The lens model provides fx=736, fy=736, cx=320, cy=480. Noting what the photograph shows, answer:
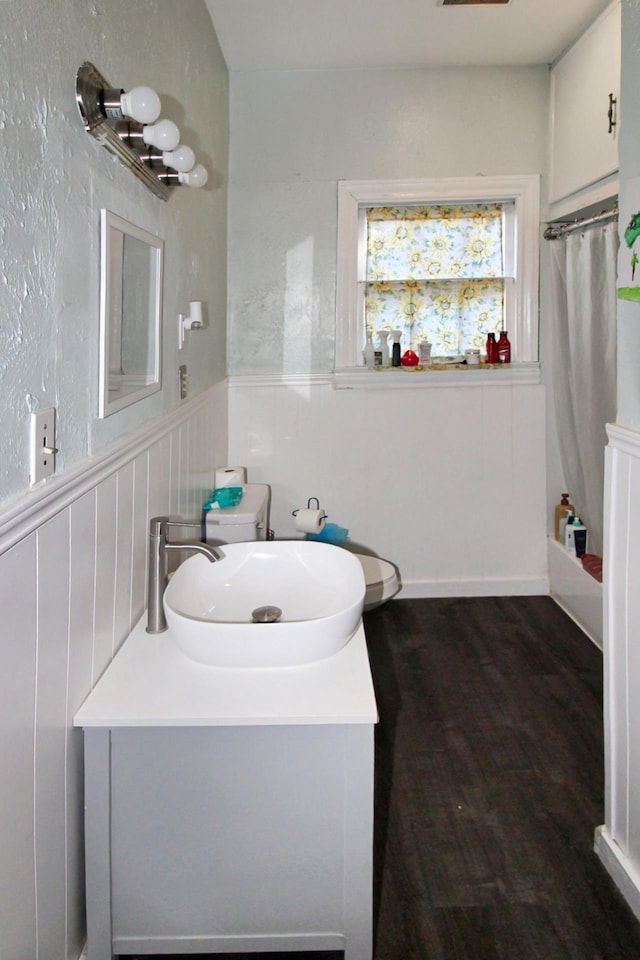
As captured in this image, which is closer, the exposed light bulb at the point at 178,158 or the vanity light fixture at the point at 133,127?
the vanity light fixture at the point at 133,127

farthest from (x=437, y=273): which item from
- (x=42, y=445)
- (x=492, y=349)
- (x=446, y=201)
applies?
(x=42, y=445)

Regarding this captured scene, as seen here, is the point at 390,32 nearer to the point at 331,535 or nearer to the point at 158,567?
the point at 331,535

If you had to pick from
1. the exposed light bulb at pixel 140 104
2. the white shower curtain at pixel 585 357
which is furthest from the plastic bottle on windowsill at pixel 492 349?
the exposed light bulb at pixel 140 104

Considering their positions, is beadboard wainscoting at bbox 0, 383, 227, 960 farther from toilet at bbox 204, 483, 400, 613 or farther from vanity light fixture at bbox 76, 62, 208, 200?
toilet at bbox 204, 483, 400, 613

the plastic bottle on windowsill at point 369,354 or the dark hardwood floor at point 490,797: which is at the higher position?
the plastic bottle on windowsill at point 369,354

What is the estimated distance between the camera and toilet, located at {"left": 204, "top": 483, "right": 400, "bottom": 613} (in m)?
2.56

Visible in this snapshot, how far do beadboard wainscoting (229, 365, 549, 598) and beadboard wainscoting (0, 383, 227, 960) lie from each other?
6.23 feet

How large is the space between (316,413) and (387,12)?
1.67 meters

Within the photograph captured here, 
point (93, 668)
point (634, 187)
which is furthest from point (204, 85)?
point (93, 668)

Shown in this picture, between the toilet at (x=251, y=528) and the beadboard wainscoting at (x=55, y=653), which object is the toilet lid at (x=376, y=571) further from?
the beadboard wainscoting at (x=55, y=653)

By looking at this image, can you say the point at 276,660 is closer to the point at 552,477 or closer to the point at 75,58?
the point at 75,58

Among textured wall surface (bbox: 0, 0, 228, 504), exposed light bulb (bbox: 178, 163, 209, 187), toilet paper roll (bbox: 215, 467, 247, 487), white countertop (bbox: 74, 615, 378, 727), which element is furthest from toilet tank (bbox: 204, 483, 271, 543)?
exposed light bulb (bbox: 178, 163, 209, 187)

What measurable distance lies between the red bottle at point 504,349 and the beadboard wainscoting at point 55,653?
222 centimetres

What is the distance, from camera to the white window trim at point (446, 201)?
342cm
